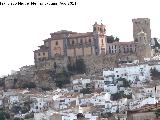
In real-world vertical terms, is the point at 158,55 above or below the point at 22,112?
above

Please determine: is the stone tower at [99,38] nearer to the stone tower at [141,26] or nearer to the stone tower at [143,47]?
the stone tower at [143,47]

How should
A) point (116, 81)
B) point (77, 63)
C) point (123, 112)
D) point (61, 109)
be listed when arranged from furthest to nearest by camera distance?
point (77, 63)
point (116, 81)
point (61, 109)
point (123, 112)

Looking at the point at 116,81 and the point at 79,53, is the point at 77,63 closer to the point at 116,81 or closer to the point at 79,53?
the point at 79,53

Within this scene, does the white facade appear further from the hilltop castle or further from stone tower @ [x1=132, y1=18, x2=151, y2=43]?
stone tower @ [x1=132, y1=18, x2=151, y2=43]

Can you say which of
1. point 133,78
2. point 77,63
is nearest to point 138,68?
point 133,78

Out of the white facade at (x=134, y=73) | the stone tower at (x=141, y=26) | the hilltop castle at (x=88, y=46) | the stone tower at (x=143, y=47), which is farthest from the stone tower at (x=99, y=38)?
the white facade at (x=134, y=73)

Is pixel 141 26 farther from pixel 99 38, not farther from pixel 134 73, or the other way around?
pixel 134 73

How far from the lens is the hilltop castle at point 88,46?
3132 inches

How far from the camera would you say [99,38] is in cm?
7988

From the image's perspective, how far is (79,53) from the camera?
79.6m

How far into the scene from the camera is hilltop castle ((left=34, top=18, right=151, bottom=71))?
7956cm

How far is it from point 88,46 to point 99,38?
4.52ft

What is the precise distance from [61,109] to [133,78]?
9292mm

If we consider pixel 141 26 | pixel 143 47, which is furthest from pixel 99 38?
pixel 141 26
